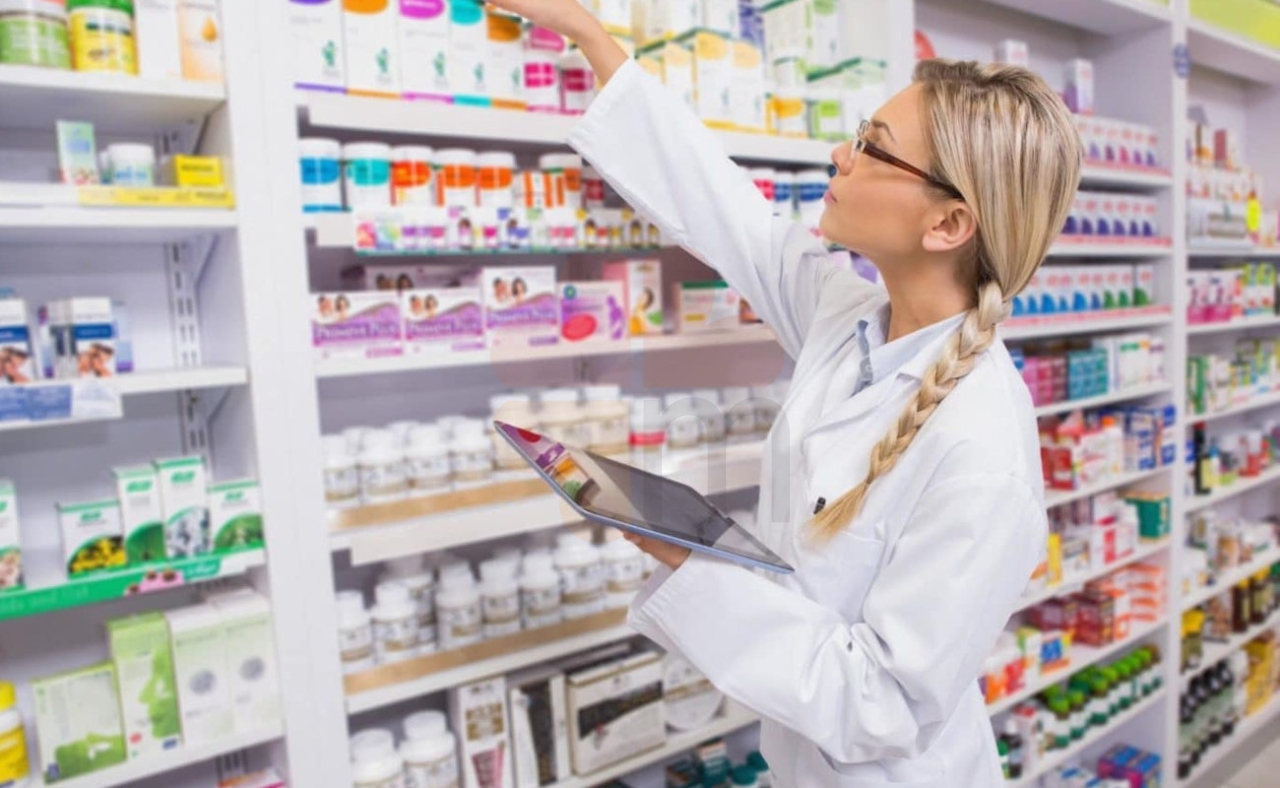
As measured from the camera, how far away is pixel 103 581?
4.96ft

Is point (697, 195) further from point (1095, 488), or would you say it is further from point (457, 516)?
point (1095, 488)

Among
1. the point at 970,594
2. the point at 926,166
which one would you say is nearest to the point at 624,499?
the point at 970,594

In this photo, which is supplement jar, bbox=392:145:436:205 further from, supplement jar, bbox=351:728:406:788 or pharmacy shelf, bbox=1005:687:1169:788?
pharmacy shelf, bbox=1005:687:1169:788

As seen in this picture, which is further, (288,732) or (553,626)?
(553,626)

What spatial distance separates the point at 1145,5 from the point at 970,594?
3071 millimetres

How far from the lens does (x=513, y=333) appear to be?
1.93 meters

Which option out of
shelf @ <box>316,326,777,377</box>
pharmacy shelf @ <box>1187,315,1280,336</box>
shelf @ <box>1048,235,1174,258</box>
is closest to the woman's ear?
shelf @ <box>316,326,777,377</box>

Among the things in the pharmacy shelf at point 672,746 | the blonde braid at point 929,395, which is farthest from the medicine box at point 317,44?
the pharmacy shelf at point 672,746

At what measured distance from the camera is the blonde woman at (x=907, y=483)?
3.79 feet

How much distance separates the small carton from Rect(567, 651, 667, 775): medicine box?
808mm

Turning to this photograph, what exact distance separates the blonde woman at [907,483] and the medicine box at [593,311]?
0.63 m

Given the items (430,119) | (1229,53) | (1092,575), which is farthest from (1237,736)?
(430,119)

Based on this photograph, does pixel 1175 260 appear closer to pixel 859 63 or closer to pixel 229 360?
pixel 859 63

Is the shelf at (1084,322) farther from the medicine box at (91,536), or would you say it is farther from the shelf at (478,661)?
the medicine box at (91,536)
